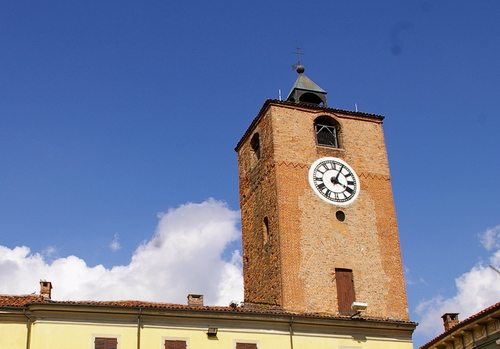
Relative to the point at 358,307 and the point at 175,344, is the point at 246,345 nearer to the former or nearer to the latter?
the point at 175,344

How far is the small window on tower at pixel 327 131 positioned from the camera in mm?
34031

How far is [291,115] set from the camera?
3366 cm

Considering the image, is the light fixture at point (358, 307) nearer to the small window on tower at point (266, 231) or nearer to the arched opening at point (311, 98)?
the small window on tower at point (266, 231)

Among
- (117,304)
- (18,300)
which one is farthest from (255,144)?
(18,300)

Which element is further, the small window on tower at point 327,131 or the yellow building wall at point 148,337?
the small window on tower at point 327,131

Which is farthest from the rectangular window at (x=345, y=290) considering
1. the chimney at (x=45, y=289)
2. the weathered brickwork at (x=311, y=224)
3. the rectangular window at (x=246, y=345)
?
the chimney at (x=45, y=289)

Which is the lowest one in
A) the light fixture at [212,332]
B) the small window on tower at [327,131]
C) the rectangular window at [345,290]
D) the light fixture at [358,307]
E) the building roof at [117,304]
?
the light fixture at [212,332]

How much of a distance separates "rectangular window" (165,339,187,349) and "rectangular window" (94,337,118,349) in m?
1.62

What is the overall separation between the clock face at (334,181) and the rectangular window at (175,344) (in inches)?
419

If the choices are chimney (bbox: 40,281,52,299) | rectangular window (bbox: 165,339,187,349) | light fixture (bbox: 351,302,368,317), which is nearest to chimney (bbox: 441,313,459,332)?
light fixture (bbox: 351,302,368,317)

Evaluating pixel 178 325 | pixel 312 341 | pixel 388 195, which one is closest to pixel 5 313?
pixel 178 325

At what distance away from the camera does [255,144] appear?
35.8 m

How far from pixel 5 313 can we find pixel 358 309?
41.2 feet

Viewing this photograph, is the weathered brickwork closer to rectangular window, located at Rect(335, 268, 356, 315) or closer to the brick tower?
the brick tower
